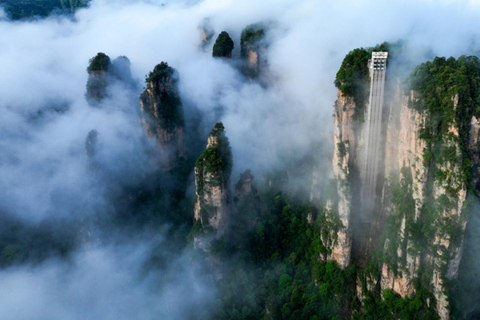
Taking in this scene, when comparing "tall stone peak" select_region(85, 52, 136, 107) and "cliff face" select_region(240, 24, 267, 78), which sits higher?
"cliff face" select_region(240, 24, 267, 78)

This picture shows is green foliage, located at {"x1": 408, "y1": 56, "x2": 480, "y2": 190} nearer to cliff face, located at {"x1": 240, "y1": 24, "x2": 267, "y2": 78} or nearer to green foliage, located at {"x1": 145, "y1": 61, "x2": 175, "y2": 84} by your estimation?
green foliage, located at {"x1": 145, "y1": 61, "x2": 175, "y2": 84}

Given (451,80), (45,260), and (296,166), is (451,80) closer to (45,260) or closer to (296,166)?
(296,166)

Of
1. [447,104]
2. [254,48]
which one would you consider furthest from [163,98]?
[447,104]

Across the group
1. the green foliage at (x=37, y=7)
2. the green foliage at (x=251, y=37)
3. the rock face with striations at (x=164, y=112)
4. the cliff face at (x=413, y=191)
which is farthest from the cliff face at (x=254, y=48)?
the green foliage at (x=37, y=7)

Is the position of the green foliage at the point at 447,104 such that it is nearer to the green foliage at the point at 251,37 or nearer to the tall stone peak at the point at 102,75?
the green foliage at the point at 251,37

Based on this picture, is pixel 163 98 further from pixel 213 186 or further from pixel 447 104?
pixel 447 104

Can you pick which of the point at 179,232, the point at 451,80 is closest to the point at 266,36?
the point at 179,232

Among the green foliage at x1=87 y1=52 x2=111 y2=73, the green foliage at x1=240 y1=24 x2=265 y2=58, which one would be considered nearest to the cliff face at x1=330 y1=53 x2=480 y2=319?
the green foliage at x1=240 y1=24 x2=265 y2=58
